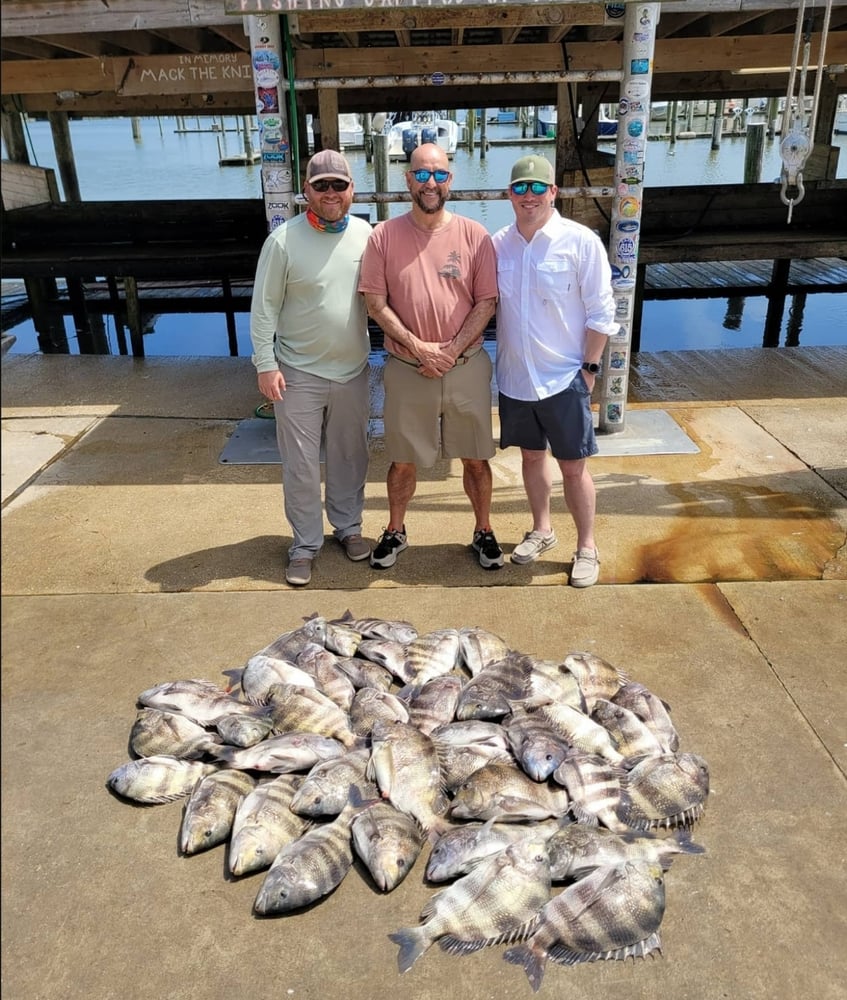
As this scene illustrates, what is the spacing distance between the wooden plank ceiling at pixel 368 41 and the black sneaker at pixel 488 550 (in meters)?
2.73

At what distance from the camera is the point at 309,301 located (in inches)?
156

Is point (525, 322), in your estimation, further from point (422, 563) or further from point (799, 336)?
point (799, 336)

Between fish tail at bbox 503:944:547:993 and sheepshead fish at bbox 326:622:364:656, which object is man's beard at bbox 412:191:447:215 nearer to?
sheepshead fish at bbox 326:622:364:656

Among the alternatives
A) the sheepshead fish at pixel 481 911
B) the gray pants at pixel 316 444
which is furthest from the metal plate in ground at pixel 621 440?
the sheepshead fish at pixel 481 911

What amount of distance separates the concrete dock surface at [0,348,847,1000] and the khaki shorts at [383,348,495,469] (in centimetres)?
62

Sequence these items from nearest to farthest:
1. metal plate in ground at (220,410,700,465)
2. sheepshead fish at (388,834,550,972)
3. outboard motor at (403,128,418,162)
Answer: sheepshead fish at (388,834,550,972)
metal plate in ground at (220,410,700,465)
outboard motor at (403,128,418,162)

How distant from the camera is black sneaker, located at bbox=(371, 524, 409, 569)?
14.5 feet

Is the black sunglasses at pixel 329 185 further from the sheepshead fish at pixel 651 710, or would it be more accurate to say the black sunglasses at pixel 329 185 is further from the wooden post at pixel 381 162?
the wooden post at pixel 381 162

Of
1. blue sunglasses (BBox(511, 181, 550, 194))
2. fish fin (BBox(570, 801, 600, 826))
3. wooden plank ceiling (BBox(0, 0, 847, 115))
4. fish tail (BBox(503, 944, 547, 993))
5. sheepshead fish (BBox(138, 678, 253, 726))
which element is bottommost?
fish tail (BBox(503, 944, 547, 993))

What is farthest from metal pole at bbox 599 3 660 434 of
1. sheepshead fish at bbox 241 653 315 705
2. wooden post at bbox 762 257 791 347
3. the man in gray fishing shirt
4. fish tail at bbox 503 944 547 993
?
wooden post at bbox 762 257 791 347

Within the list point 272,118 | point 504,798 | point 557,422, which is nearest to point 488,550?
point 557,422

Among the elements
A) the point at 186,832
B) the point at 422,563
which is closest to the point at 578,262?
the point at 422,563

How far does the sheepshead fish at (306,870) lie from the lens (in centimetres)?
248

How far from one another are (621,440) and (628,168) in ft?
5.68
